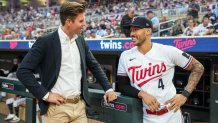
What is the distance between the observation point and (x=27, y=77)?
7.04ft

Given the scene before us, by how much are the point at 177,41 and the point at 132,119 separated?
9.16 ft

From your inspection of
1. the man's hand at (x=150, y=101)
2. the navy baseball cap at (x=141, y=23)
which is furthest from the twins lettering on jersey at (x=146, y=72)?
the navy baseball cap at (x=141, y=23)

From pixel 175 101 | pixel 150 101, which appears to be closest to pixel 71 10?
pixel 150 101

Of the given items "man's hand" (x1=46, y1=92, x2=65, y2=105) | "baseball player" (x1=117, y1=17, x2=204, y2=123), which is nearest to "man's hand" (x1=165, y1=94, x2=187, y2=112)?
"baseball player" (x1=117, y1=17, x2=204, y2=123)

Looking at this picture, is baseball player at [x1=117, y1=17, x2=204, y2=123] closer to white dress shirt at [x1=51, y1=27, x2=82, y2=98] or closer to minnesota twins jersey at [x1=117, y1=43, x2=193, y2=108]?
minnesota twins jersey at [x1=117, y1=43, x2=193, y2=108]

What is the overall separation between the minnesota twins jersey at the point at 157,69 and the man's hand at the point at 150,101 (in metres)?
0.06

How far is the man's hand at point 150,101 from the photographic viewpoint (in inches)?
88.4

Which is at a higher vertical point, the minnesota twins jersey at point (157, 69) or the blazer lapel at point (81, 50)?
the blazer lapel at point (81, 50)

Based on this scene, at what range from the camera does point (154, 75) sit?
2.34 meters

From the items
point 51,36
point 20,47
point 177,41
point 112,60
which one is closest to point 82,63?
point 51,36

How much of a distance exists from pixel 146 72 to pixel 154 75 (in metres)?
0.06

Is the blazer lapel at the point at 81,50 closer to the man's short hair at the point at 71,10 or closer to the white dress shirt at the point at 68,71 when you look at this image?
the white dress shirt at the point at 68,71

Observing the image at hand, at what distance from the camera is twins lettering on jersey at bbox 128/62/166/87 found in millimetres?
2346

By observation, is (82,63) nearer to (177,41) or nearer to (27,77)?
(27,77)
